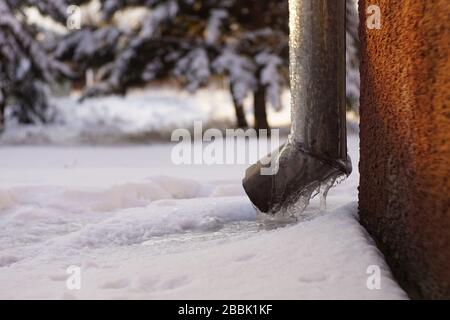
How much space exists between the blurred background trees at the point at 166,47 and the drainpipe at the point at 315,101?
732cm

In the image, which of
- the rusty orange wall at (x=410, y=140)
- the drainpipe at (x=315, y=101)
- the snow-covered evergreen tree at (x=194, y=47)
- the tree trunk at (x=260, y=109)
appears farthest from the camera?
the tree trunk at (x=260, y=109)

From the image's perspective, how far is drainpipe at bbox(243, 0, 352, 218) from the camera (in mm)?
2934

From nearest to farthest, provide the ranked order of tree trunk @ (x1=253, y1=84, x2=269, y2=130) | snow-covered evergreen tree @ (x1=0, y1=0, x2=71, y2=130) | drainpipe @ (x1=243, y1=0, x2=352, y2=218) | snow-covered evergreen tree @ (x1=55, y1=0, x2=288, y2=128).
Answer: drainpipe @ (x1=243, y1=0, x2=352, y2=218), snow-covered evergreen tree @ (x1=55, y1=0, x2=288, y2=128), snow-covered evergreen tree @ (x1=0, y1=0, x2=71, y2=130), tree trunk @ (x1=253, y1=84, x2=269, y2=130)

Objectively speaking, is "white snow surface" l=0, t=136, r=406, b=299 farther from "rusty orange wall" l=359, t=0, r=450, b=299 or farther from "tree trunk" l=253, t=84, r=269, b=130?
"tree trunk" l=253, t=84, r=269, b=130

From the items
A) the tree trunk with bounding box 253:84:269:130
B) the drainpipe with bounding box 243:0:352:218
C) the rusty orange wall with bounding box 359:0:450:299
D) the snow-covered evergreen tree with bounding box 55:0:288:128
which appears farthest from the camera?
the tree trunk with bounding box 253:84:269:130

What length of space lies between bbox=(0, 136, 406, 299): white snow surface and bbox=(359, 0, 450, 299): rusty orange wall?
0.13 meters

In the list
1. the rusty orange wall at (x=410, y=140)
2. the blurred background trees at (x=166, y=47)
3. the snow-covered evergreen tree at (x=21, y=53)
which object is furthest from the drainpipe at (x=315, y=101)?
the snow-covered evergreen tree at (x=21, y=53)

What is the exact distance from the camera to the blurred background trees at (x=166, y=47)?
10648 mm

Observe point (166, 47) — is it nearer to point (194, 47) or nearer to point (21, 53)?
point (194, 47)

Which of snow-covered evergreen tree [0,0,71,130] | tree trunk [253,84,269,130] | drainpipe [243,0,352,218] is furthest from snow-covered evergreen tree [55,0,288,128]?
drainpipe [243,0,352,218]

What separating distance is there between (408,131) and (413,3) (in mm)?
480

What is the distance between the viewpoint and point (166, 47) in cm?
1135

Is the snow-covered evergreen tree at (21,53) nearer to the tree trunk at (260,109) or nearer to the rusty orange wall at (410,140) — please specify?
the tree trunk at (260,109)
